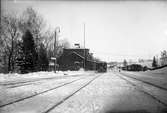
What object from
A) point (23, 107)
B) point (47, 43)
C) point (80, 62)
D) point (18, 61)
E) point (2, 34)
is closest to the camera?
point (23, 107)

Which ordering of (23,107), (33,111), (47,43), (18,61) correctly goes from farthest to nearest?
(47,43) < (18,61) < (23,107) < (33,111)

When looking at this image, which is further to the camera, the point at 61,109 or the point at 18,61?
the point at 18,61

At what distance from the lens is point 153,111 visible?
5.13 meters

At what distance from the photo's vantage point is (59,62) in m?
60.8

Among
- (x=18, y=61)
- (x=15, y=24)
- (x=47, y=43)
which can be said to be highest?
(x=15, y=24)

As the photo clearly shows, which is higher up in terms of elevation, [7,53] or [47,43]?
[47,43]

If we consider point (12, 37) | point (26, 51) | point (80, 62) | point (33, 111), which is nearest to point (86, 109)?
point (33, 111)

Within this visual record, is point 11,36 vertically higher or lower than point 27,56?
higher

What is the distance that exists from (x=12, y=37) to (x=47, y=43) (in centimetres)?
912

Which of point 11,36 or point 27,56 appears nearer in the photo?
point 27,56

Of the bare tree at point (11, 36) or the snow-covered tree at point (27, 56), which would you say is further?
the bare tree at point (11, 36)

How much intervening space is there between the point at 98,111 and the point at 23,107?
257 cm

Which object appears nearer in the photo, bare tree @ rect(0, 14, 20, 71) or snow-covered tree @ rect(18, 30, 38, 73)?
snow-covered tree @ rect(18, 30, 38, 73)

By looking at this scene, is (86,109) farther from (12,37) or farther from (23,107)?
(12,37)
